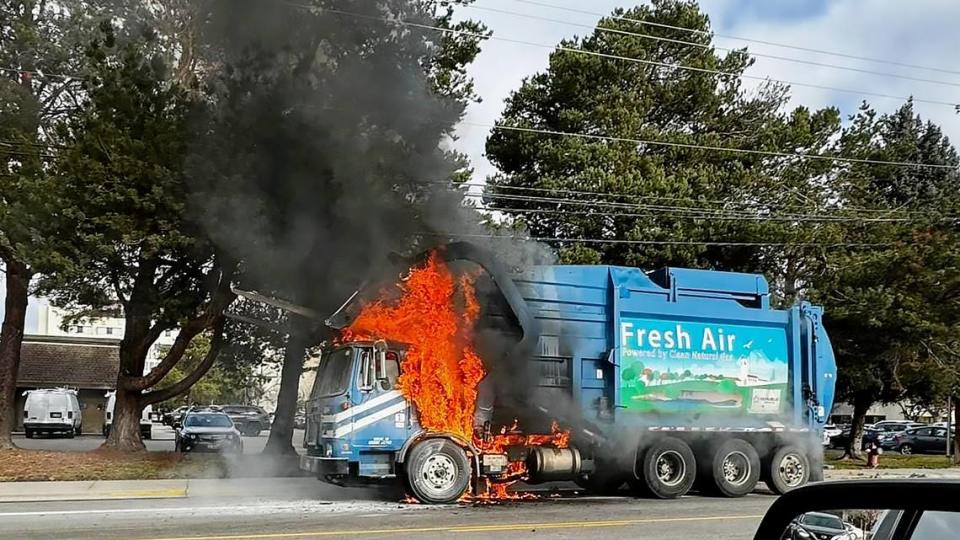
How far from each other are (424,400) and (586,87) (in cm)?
1580

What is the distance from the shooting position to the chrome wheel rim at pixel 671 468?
540 inches

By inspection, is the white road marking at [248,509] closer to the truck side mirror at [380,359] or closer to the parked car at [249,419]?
the truck side mirror at [380,359]

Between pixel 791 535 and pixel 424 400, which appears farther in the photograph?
pixel 424 400

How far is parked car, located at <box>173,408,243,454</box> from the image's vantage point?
964 inches

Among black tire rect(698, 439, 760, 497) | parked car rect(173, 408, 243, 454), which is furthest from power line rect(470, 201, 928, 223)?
black tire rect(698, 439, 760, 497)

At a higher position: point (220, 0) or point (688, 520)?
point (220, 0)

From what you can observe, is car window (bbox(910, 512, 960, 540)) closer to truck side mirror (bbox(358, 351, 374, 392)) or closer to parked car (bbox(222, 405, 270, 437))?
truck side mirror (bbox(358, 351, 374, 392))

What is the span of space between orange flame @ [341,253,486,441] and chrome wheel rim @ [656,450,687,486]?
10.4 ft

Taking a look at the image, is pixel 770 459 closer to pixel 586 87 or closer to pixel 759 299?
pixel 759 299

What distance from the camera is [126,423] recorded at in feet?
67.1

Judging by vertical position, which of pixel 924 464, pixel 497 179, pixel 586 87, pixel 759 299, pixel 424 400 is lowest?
pixel 924 464

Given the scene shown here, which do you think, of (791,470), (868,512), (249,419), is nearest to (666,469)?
(791,470)

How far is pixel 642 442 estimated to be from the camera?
1360cm

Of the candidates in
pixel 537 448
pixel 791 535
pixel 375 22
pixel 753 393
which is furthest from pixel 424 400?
pixel 791 535
